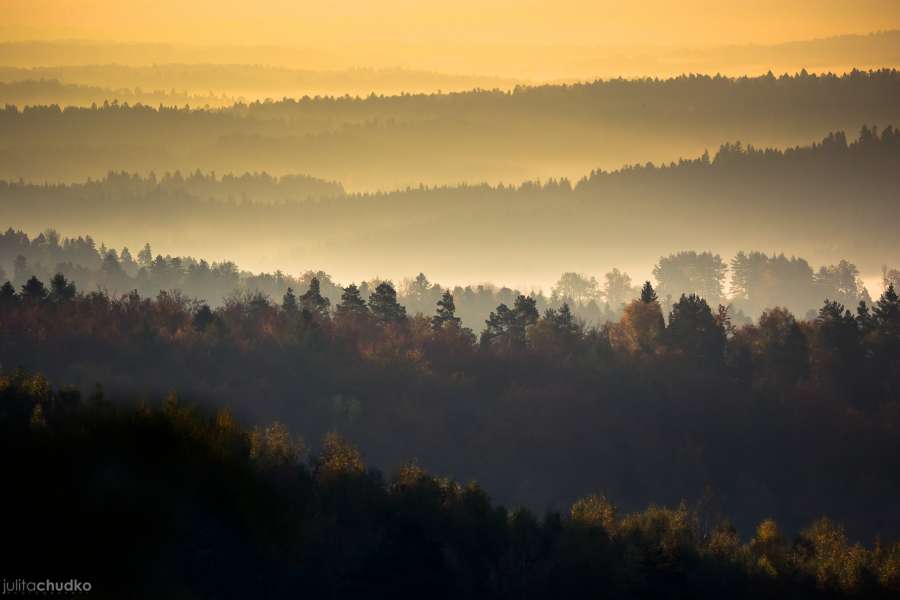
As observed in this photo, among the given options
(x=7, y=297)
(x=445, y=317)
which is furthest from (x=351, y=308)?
(x=7, y=297)

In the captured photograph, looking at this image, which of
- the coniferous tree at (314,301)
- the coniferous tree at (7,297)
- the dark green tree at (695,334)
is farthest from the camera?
the coniferous tree at (314,301)

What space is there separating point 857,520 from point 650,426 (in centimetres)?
2296

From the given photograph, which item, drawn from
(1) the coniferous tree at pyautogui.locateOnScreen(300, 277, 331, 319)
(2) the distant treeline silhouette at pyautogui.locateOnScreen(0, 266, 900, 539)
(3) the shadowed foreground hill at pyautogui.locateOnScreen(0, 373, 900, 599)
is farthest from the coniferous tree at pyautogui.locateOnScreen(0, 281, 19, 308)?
(3) the shadowed foreground hill at pyautogui.locateOnScreen(0, 373, 900, 599)

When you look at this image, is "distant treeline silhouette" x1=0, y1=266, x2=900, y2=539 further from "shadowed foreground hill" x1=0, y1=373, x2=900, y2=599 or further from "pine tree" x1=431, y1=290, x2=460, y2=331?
"shadowed foreground hill" x1=0, y1=373, x2=900, y2=599

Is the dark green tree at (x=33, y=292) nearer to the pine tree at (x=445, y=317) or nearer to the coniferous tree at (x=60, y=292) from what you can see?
the coniferous tree at (x=60, y=292)

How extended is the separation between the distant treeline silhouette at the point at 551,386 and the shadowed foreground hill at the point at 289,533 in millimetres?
49052

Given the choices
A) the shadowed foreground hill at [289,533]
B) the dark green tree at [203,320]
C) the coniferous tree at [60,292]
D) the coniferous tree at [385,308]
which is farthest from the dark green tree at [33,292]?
the shadowed foreground hill at [289,533]

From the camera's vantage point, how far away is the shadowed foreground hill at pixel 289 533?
62.2m

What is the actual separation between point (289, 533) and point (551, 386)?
93748 millimetres

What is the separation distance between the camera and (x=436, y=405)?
524 feet

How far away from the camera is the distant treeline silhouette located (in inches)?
5782

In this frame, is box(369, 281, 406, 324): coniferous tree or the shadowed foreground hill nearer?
the shadowed foreground hill

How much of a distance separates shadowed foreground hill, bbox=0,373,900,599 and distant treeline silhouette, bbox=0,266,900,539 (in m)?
49.1

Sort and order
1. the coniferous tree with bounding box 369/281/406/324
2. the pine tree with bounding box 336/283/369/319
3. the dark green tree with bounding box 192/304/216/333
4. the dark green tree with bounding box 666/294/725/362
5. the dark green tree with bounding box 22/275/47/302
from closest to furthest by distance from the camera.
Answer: the dark green tree with bounding box 192/304/216/333, the dark green tree with bounding box 22/275/47/302, the pine tree with bounding box 336/283/369/319, the coniferous tree with bounding box 369/281/406/324, the dark green tree with bounding box 666/294/725/362
